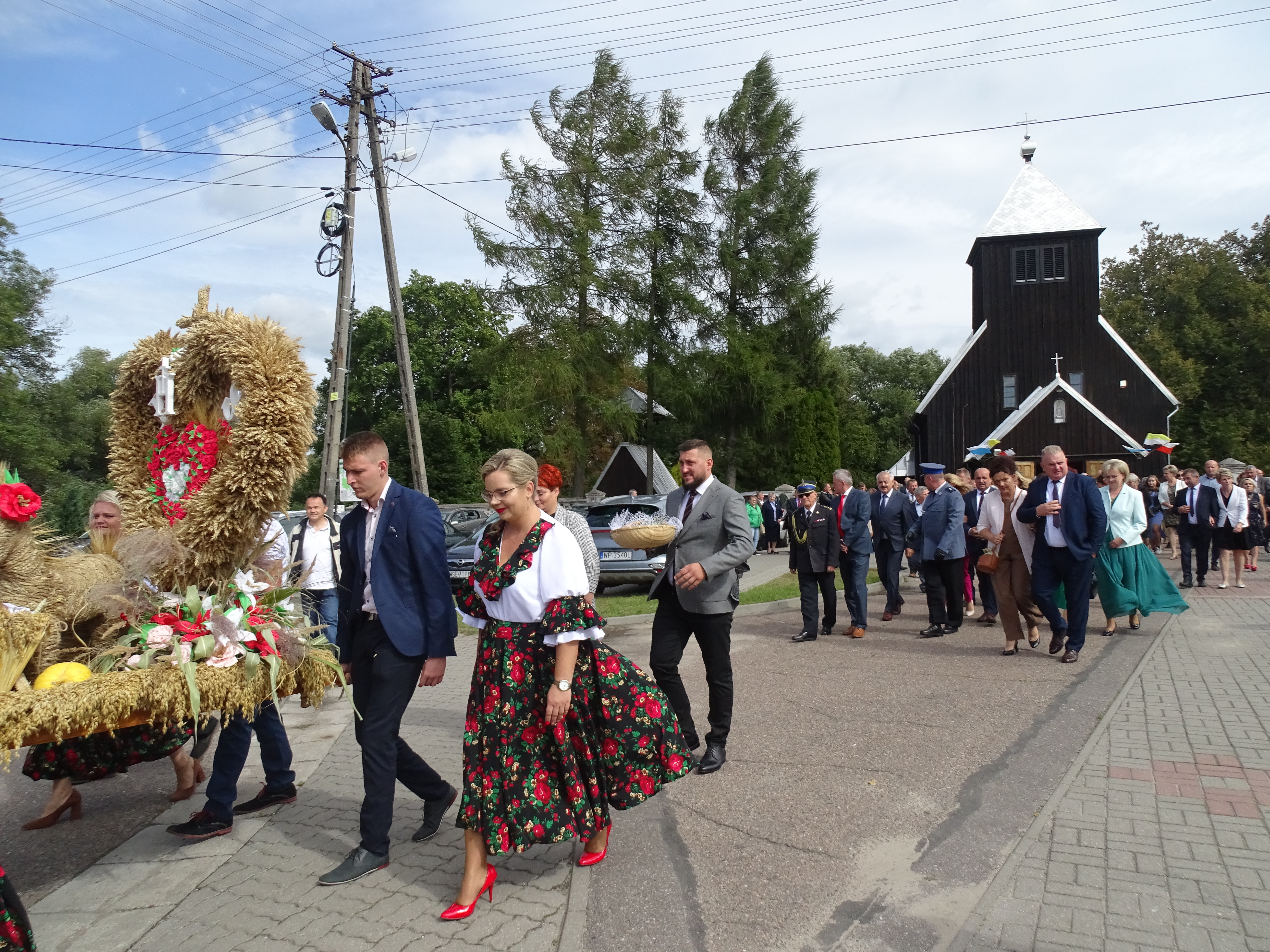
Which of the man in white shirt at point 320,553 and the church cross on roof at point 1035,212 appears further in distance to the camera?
the church cross on roof at point 1035,212

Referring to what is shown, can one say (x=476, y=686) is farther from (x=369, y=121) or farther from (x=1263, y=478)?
(x=1263, y=478)

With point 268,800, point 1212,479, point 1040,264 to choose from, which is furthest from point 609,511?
point 1040,264

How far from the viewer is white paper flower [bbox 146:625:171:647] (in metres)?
3.79

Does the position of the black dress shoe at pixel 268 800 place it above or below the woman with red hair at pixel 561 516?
below

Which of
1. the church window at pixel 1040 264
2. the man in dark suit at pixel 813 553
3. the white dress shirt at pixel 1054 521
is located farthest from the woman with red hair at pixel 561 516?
the church window at pixel 1040 264

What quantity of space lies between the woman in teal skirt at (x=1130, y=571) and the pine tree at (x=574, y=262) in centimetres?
2441

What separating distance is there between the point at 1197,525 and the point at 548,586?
1401 cm

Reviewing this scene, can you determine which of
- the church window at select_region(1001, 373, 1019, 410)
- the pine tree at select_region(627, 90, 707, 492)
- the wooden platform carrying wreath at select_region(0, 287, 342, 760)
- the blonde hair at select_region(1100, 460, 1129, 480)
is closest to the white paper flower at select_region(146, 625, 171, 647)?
the wooden platform carrying wreath at select_region(0, 287, 342, 760)

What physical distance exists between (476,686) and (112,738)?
87.3 inches

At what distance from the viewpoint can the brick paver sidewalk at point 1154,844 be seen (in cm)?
338

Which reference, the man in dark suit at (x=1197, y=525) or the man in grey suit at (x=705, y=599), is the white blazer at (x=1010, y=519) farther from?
the man in dark suit at (x=1197, y=525)

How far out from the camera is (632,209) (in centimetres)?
3494

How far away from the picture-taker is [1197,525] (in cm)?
1445

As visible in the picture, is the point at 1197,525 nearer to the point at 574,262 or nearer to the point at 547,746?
the point at 547,746
